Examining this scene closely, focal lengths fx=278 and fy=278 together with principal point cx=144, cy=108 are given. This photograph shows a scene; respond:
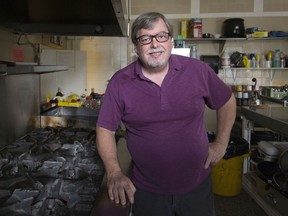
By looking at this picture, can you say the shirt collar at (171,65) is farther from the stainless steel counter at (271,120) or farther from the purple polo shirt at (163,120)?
the stainless steel counter at (271,120)

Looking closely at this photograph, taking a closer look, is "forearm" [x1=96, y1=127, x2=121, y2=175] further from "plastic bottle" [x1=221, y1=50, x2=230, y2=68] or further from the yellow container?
"plastic bottle" [x1=221, y1=50, x2=230, y2=68]

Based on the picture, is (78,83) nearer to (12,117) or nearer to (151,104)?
(12,117)

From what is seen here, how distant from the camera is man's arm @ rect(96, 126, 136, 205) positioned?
0.83 meters

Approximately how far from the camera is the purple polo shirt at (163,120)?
3.86 ft

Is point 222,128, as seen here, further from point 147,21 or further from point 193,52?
point 193,52

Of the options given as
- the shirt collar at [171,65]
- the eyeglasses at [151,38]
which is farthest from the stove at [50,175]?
the eyeglasses at [151,38]

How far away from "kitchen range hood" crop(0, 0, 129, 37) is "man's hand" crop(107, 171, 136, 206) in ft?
1.99

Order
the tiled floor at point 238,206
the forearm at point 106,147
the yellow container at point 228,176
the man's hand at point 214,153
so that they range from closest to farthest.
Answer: the forearm at point 106,147 < the man's hand at point 214,153 < the tiled floor at point 238,206 < the yellow container at point 228,176

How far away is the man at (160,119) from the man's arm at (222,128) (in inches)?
4.3

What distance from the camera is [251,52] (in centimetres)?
431

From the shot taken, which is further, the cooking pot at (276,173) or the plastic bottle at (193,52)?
the plastic bottle at (193,52)

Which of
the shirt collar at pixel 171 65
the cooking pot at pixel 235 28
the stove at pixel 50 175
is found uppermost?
the cooking pot at pixel 235 28

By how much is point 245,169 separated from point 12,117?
231 cm

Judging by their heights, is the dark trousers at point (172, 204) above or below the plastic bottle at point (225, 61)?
below
